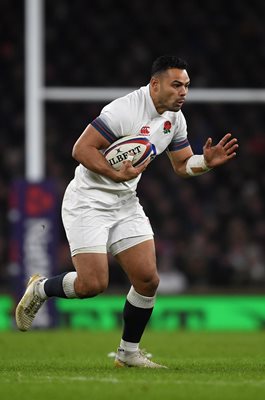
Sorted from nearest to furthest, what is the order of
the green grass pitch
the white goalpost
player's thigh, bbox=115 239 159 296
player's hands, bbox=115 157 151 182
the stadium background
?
the green grass pitch < player's hands, bbox=115 157 151 182 < player's thigh, bbox=115 239 159 296 < the white goalpost < the stadium background

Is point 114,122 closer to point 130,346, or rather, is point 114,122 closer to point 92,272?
point 92,272

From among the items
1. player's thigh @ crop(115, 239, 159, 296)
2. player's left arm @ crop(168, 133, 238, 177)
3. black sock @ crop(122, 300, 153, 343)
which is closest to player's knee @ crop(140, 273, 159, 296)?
player's thigh @ crop(115, 239, 159, 296)

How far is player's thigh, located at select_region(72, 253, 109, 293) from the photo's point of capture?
785cm

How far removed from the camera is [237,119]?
18203 mm

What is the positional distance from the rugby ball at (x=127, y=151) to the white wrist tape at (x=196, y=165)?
17.0 inches

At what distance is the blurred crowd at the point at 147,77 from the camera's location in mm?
16938

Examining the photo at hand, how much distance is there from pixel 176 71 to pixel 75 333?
611 centimetres

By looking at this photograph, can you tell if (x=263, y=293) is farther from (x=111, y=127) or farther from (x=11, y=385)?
(x=11, y=385)

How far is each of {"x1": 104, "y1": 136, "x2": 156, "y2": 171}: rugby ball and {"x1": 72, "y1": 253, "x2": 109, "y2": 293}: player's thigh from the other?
64 centimetres

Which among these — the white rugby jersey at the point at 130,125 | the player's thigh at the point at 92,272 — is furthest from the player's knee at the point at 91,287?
the white rugby jersey at the point at 130,125

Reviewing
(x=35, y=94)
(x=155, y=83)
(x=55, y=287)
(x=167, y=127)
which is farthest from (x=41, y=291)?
(x=35, y=94)

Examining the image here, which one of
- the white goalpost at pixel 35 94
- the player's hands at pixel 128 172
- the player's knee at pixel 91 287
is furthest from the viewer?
the white goalpost at pixel 35 94

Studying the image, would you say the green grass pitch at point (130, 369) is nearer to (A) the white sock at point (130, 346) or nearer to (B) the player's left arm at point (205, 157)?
(A) the white sock at point (130, 346)

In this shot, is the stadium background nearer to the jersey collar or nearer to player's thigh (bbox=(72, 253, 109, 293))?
the jersey collar
